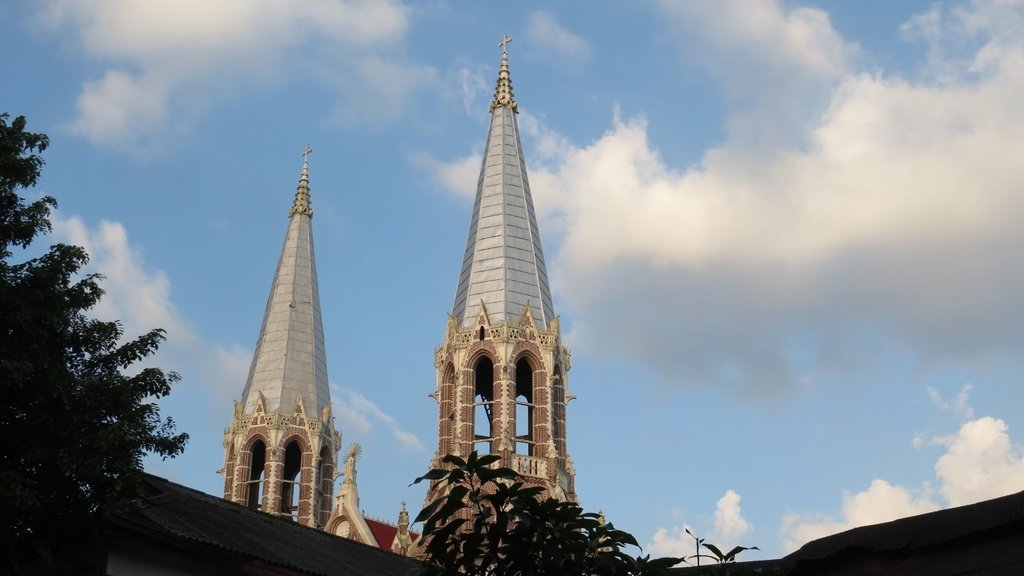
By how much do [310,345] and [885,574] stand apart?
47.7m

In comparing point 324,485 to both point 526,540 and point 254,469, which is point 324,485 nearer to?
point 254,469

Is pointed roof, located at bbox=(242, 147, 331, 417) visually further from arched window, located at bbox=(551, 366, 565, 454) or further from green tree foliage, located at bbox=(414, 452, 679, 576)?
green tree foliage, located at bbox=(414, 452, 679, 576)

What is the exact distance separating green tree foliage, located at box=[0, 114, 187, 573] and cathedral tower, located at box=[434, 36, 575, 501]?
2811 centimetres

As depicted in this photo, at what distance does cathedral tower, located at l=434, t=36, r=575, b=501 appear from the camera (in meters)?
44.4

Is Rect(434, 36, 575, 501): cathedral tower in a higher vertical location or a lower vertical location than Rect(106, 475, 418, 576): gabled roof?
higher

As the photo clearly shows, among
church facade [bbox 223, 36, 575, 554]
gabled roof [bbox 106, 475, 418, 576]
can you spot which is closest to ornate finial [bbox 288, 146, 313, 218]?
church facade [bbox 223, 36, 575, 554]

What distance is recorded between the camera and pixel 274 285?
58156mm

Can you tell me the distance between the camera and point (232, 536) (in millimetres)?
17938

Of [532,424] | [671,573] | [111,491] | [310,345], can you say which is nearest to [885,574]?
[671,573]

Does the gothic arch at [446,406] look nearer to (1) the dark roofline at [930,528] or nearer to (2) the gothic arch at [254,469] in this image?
(2) the gothic arch at [254,469]

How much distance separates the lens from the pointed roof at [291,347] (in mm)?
54906

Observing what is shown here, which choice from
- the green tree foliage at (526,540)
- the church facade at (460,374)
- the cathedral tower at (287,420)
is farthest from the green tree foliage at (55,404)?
the cathedral tower at (287,420)

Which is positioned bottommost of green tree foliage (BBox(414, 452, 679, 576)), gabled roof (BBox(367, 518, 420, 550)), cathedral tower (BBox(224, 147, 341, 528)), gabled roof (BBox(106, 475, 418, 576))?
green tree foliage (BBox(414, 452, 679, 576))

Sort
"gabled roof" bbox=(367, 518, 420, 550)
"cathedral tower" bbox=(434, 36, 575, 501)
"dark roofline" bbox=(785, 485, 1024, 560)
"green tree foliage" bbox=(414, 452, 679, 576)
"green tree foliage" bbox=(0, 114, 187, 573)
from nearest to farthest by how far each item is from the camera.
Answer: "dark roofline" bbox=(785, 485, 1024, 560)
"green tree foliage" bbox=(414, 452, 679, 576)
"green tree foliage" bbox=(0, 114, 187, 573)
"cathedral tower" bbox=(434, 36, 575, 501)
"gabled roof" bbox=(367, 518, 420, 550)
